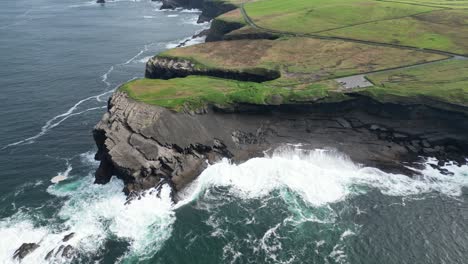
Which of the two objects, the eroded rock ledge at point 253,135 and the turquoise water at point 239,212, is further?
the eroded rock ledge at point 253,135

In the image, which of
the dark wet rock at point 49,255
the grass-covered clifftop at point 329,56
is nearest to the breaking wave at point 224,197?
the dark wet rock at point 49,255

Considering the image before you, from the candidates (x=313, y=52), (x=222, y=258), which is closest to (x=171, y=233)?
(x=222, y=258)

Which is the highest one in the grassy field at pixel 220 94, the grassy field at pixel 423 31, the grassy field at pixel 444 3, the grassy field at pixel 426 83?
the grassy field at pixel 444 3

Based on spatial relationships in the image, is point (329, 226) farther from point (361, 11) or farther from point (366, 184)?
point (361, 11)

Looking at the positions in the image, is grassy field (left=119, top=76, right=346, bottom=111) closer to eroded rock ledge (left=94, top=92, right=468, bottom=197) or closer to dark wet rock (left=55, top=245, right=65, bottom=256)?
eroded rock ledge (left=94, top=92, right=468, bottom=197)

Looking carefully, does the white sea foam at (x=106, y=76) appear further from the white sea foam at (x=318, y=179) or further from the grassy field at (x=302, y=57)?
the white sea foam at (x=318, y=179)

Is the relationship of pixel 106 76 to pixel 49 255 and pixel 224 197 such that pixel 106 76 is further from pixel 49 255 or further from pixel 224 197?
pixel 49 255
